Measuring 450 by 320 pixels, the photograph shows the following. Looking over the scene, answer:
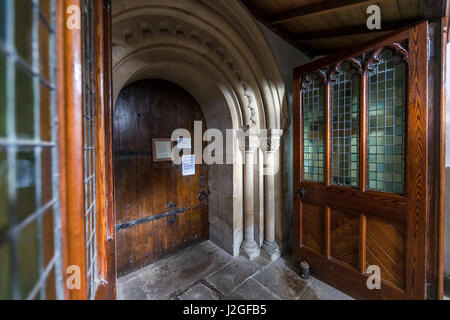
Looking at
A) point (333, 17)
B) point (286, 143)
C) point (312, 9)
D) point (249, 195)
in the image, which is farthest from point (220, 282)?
point (333, 17)

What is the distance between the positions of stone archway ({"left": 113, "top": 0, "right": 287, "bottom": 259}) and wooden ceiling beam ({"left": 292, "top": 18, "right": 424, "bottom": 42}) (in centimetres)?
50

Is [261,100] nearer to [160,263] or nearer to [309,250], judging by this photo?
[309,250]

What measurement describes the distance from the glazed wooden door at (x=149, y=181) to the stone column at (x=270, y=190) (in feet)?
2.59

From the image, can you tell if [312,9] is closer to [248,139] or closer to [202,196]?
[248,139]

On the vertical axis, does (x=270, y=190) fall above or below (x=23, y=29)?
below

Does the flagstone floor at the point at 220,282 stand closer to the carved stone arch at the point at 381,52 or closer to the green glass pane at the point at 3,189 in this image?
the green glass pane at the point at 3,189

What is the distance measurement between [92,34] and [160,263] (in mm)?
1883

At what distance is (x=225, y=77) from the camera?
5.66 ft

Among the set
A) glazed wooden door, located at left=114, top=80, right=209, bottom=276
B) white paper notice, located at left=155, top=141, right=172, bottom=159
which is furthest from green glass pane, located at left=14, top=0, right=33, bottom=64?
white paper notice, located at left=155, top=141, right=172, bottom=159

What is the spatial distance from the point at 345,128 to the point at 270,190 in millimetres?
874

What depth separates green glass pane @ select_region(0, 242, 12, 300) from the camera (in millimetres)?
296

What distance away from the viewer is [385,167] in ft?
4.12
